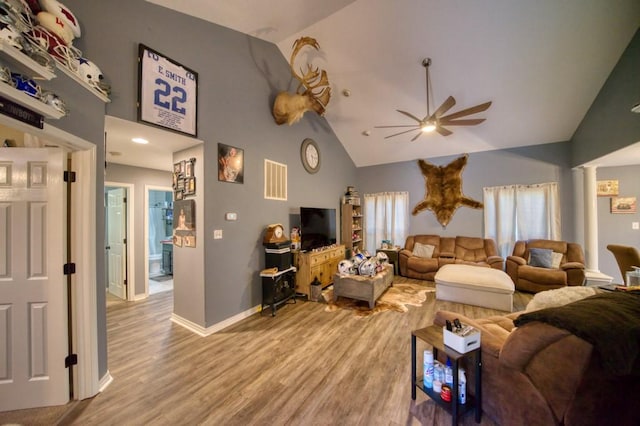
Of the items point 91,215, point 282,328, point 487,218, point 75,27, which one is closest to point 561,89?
point 487,218

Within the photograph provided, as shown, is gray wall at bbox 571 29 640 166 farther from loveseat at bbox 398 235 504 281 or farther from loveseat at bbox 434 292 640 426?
loveseat at bbox 434 292 640 426

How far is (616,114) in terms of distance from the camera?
3.07 metres

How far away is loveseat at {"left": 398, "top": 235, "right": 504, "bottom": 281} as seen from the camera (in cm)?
471

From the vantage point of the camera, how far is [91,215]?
1758 millimetres

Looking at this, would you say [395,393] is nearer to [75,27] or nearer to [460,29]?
[75,27]

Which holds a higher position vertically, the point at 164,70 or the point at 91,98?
the point at 164,70

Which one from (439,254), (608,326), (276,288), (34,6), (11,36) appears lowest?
(276,288)

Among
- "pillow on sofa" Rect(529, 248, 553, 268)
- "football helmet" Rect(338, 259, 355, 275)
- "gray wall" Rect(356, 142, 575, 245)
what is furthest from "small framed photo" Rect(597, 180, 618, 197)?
"football helmet" Rect(338, 259, 355, 275)

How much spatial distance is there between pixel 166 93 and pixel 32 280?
76.8 inches

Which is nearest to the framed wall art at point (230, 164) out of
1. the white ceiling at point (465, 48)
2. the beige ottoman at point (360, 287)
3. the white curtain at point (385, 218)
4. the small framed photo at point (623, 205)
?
the white ceiling at point (465, 48)

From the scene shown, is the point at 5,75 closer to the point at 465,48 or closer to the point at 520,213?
the point at 465,48

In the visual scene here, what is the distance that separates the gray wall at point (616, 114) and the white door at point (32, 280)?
5988 millimetres

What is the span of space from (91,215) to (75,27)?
1.41 m

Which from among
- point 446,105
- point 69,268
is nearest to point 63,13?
point 69,268
